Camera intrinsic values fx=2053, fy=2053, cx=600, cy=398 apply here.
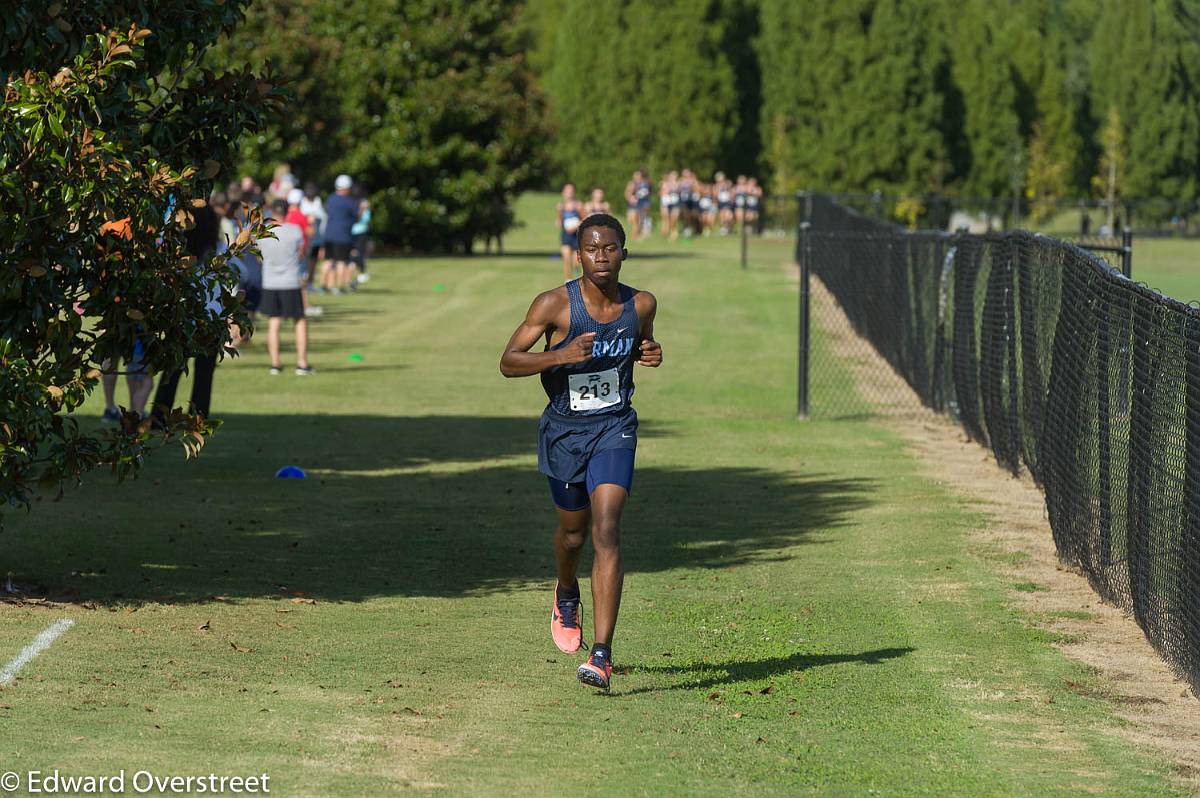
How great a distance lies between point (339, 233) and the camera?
34.4 meters

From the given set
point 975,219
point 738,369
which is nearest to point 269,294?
point 738,369

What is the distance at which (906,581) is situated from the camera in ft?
36.4

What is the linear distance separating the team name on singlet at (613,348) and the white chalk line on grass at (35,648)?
266 centimetres

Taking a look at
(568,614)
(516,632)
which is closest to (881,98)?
(516,632)

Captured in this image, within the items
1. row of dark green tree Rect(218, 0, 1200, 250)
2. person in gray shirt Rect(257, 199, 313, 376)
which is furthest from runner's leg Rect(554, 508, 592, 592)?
row of dark green tree Rect(218, 0, 1200, 250)

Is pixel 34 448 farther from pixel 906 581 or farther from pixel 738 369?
pixel 738 369

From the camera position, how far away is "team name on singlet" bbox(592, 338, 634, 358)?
8258mm

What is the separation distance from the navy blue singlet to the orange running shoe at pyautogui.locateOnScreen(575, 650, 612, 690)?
978mm

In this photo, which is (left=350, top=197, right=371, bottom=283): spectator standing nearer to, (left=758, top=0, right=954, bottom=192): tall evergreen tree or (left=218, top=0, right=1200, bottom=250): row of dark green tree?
(left=218, top=0, right=1200, bottom=250): row of dark green tree

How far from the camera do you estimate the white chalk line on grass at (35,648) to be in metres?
8.23

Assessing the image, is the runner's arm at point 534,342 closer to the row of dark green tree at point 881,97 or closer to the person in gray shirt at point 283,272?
the person in gray shirt at point 283,272

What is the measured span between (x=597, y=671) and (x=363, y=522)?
4.98 m

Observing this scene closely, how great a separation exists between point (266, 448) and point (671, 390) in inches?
272

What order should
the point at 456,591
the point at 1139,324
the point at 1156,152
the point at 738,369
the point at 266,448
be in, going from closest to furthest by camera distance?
1. the point at 1139,324
2. the point at 456,591
3. the point at 266,448
4. the point at 738,369
5. the point at 1156,152
